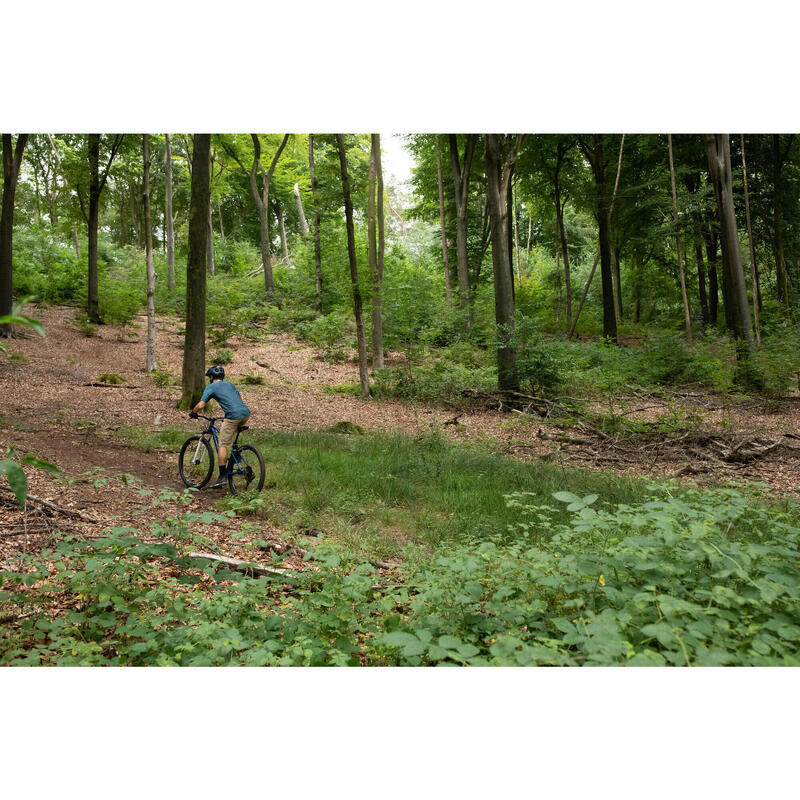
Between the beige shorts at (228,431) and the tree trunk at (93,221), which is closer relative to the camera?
the beige shorts at (228,431)

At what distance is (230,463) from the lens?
19.5ft

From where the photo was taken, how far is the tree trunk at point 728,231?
38.1 feet

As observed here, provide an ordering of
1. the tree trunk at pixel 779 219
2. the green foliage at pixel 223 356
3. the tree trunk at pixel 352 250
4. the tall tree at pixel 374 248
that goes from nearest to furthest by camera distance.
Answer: the tree trunk at pixel 352 250
the green foliage at pixel 223 356
the tall tree at pixel 374 248
the tree trunk at pixel 779 219

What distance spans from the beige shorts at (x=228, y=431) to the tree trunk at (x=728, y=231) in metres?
11.2

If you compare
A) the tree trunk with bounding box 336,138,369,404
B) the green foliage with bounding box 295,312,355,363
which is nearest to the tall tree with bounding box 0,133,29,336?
the tree trunk with bounding box 336,138,369,404

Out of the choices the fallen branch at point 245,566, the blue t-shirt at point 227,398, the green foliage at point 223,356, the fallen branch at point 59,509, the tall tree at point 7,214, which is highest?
the tall tree at point 7,214

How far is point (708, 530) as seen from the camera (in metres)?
2.78

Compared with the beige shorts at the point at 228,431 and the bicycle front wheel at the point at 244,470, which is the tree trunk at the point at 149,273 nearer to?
the beige shorts at the point at 228,431

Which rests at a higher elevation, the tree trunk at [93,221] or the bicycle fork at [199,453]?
the tree trunk at [93,221]

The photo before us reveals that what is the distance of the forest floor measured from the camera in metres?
→ 4.92

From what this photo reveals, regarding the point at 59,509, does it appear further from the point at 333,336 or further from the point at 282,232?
the point at 282,232

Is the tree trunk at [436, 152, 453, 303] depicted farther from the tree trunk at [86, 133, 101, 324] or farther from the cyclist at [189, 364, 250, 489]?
the cyclist at [189, 364, 250, 489]

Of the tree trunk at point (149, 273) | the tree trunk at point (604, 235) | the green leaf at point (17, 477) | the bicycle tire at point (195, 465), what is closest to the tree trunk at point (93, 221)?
the tree trunk at point (149, 273)

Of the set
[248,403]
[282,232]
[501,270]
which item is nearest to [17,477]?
[248,403]
